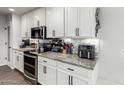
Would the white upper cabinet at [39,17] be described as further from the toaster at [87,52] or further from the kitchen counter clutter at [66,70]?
the toaster at [87,52]

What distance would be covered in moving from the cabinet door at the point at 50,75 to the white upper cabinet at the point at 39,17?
4.78 feet

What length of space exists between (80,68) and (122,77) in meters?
0.82

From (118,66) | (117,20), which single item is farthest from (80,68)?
(117,20)

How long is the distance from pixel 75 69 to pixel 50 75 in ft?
2.53

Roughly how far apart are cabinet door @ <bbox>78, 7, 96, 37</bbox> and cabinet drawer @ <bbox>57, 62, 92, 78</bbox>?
0.71 meters

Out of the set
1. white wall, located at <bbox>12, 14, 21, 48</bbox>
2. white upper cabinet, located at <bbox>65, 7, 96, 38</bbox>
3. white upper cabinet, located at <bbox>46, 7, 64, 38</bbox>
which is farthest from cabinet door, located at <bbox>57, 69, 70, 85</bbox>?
white wall, located at <bbox>12, 14, 21, 48</bbox>

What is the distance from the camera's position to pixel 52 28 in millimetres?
2926

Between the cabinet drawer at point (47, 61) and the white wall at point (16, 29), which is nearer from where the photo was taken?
the cabinet drawer at point (47, 61)

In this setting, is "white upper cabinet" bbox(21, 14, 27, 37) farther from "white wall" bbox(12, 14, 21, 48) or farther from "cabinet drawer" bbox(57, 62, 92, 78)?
"cabinet drawer" bbox(57, 62, 92, 78)

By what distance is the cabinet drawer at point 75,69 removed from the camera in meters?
1.63

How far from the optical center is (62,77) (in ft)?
6.82

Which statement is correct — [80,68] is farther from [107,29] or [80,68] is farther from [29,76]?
[29,76]

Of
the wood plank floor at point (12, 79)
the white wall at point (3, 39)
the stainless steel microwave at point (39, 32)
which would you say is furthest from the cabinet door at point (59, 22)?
the white wall at point (3, 39)

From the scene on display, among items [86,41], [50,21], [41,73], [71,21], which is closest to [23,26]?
[50,21]
